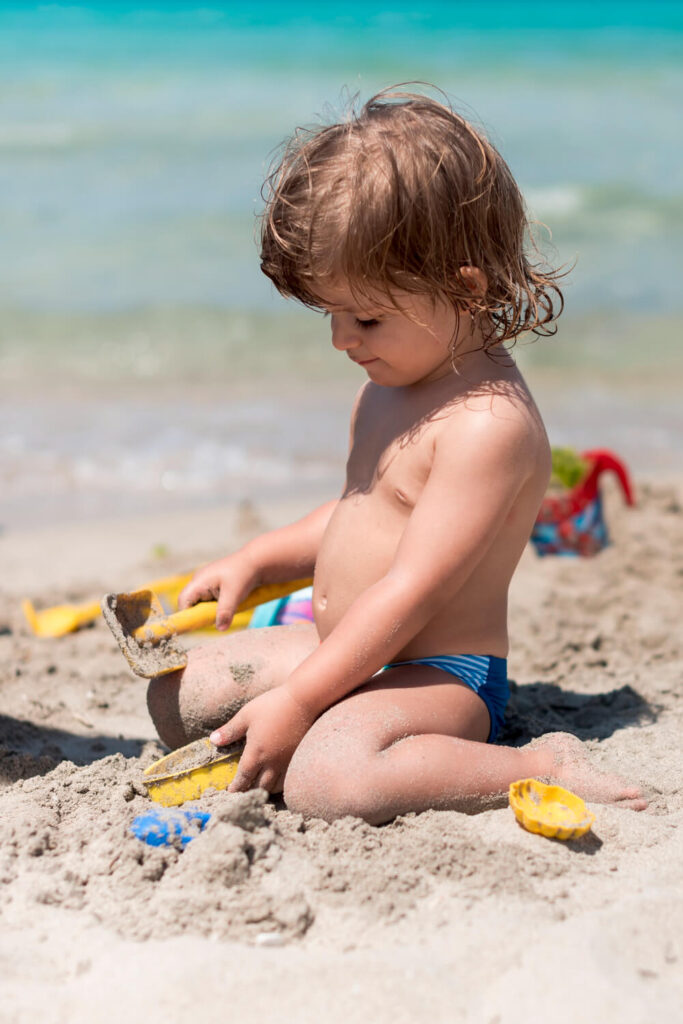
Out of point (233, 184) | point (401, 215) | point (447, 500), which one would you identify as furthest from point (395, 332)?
point (233, 184)

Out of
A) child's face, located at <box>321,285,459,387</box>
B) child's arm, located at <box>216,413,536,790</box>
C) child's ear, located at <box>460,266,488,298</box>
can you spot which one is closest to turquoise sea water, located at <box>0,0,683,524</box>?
child's ear, located at <box>460,266,488,298</box>

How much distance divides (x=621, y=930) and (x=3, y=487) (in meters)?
4.10

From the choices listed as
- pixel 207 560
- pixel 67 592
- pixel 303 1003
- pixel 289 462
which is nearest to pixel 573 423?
pixel 289 462

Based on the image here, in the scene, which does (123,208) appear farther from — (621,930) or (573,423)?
(621,930)

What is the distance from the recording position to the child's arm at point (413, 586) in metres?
1.96

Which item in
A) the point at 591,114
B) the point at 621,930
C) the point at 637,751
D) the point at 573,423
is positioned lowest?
the point at 573,423

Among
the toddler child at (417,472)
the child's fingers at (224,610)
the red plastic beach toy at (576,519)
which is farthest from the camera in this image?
the red plastic beach toy at (576,519)

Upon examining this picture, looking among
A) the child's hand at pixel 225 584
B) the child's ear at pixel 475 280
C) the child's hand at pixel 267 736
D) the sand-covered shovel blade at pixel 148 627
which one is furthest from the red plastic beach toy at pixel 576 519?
the child's hand at pixel 267 736

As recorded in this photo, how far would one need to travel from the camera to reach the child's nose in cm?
204

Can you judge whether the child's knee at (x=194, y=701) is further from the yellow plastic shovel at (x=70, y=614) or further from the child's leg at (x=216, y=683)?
the yellow plastic shovel at (x=70, y=614)

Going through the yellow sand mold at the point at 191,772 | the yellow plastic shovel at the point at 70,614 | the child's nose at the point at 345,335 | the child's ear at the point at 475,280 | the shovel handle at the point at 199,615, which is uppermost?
the child's ear at the point at 475,280

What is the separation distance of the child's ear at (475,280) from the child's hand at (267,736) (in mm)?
870

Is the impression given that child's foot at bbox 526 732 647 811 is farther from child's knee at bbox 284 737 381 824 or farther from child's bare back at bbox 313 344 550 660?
child's knee at bbox 284 737 381 824

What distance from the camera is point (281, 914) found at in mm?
1568
